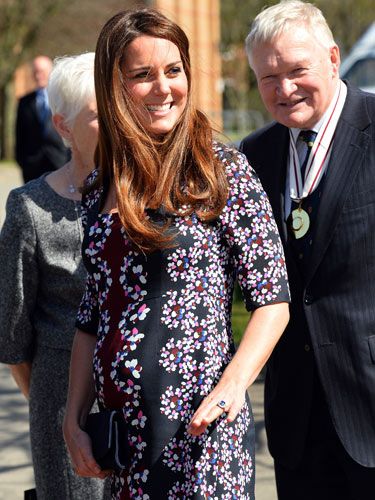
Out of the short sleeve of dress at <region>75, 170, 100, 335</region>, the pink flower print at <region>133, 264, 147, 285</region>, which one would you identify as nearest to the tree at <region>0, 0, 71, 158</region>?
the short sleeve of dress at <region>75, 170, 100, 335</region>

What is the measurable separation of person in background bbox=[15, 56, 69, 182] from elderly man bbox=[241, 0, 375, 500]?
690 cm

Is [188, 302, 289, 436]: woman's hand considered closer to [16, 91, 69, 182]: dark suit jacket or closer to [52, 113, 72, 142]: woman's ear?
[52, 113, 72, 142]: woman's ear

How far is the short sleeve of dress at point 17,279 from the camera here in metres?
3.36

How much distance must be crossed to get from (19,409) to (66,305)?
12.2ft

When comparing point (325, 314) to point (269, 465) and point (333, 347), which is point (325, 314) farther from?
point (269, 465)

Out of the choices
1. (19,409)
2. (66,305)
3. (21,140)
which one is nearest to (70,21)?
(21,140)

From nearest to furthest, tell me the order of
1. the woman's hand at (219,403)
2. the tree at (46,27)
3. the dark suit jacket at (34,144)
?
1. the woman's hand at (219,403)
2. the dark suit jacket at (34,144)
3. the tree at (46,27)

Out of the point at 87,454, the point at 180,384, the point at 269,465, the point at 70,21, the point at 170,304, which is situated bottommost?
the point at 269,465

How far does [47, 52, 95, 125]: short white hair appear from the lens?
11.3 ft

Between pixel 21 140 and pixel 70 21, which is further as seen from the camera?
pixel 70 21

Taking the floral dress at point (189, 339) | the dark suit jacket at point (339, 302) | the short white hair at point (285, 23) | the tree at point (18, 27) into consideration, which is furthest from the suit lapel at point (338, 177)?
the tree at point (18, 27)

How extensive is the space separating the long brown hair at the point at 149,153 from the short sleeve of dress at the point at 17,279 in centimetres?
72

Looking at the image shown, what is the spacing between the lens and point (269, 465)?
18.8ft

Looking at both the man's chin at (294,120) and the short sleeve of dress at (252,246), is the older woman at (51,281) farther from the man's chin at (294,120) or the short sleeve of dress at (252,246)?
the short sleeve of dress at (252,246)
